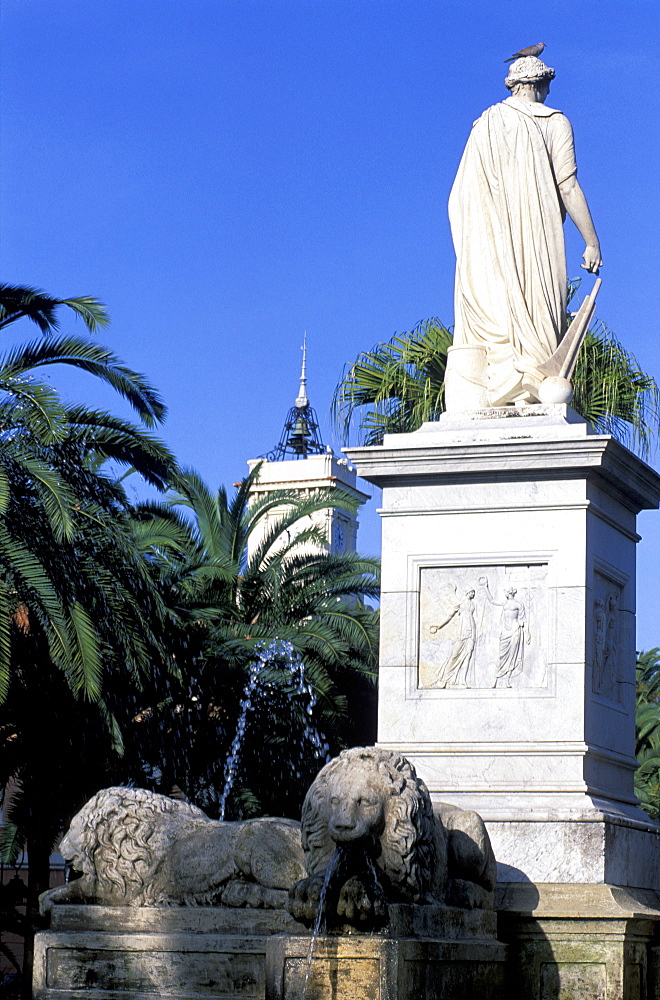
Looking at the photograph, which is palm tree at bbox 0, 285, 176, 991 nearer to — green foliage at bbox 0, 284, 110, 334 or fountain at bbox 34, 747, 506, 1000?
green foliage at bbox 0, 284, 110, 334

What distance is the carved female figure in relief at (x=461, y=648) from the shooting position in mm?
10078

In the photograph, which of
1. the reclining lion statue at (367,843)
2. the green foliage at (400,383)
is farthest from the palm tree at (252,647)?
the reclining lion statue at (367,843)

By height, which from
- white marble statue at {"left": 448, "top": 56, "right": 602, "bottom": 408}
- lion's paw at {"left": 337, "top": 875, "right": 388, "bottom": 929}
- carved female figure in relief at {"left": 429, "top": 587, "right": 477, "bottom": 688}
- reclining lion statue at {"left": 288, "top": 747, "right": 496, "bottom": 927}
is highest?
white marble statue at {"left": 448, "top": 56, "right": 602, "bottom": 408}

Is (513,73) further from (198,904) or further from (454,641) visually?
(198,904)

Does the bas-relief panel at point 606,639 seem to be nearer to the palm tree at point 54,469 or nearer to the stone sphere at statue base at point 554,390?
the stone sphere at statue base at point 554,390

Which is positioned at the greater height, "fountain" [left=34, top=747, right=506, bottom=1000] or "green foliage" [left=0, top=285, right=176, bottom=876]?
"green foliage" [left=0, top=285, right=176, bottom=876]

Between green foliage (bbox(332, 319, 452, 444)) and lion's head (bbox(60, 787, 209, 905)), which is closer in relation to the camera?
lion's head (bbox(60, 787, 209, 905))

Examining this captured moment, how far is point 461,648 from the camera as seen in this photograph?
10117mm

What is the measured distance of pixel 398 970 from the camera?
7156 mm

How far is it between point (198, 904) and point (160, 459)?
480 inches

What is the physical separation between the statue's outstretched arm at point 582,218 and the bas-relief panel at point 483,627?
2.49m

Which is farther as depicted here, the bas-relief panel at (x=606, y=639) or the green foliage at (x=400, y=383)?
the green foliage at (x=400, y=383)

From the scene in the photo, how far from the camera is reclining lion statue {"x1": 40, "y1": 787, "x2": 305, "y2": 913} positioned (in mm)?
8156

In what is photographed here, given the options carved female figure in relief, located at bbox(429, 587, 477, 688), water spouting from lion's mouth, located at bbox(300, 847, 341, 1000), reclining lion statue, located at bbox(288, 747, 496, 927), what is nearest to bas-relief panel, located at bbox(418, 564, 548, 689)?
carved female figure in relief, located at bbox(429, 587, 477, 688)
